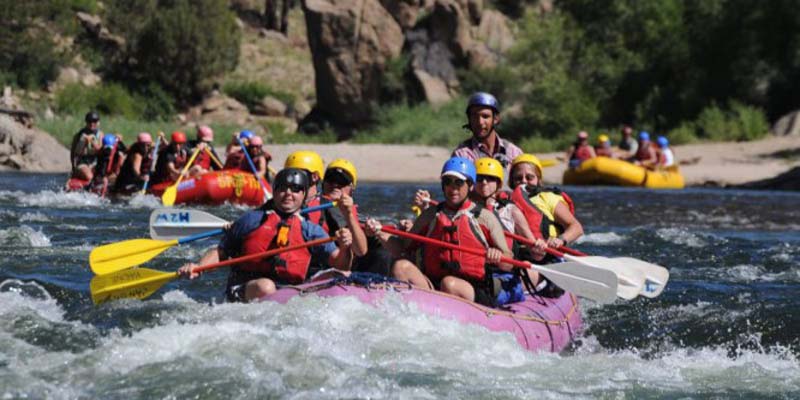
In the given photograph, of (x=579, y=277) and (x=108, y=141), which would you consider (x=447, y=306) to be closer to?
(x=579, y=277)

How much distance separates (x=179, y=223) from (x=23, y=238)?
434 cm

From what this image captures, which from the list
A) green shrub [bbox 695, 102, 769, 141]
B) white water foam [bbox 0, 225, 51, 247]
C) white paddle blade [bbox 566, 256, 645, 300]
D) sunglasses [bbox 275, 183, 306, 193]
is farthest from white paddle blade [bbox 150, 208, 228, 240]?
green shrub [bbox 695, 102, 769, 141]

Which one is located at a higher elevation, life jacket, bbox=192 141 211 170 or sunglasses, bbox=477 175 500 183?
sunglasses, bbox=477 175 500 183

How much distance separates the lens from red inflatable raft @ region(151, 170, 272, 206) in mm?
17938

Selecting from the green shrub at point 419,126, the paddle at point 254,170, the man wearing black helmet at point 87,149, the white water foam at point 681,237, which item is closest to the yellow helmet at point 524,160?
the white water foam at point 681,237

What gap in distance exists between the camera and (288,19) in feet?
180

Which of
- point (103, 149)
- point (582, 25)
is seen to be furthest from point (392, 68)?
point (103, 149)

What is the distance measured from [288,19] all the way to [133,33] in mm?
12171

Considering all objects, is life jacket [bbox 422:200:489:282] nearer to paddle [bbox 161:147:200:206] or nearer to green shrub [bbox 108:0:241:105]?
paddle [bbox 161:147:200:206]

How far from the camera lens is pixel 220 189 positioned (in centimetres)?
1812

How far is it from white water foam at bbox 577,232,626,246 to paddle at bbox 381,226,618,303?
20.6 ft

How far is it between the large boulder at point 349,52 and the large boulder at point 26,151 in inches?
427

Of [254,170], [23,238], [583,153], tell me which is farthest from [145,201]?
[583,153]

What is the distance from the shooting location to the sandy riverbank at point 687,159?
27703 millimetres
